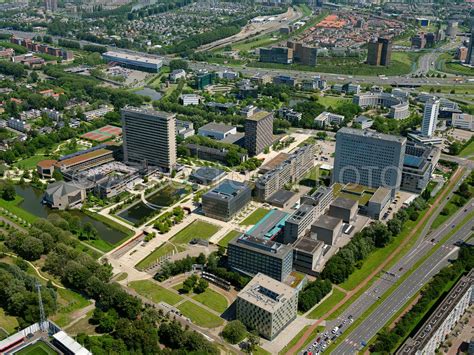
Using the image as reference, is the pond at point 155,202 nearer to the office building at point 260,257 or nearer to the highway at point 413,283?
the office building at point 260,257

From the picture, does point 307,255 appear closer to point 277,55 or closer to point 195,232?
point 195,232

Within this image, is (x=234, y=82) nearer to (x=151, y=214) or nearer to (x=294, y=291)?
(x=151, y=214)

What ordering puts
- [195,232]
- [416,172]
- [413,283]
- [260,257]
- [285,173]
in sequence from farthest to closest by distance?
[285,173]
[416,172]
[195,232]
[413,283]
[260,257]

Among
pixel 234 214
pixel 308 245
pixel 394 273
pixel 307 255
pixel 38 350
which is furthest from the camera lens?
pixel 234 214


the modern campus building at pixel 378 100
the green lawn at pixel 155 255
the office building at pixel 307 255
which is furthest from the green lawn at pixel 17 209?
the modern campus building at pixel 378 100

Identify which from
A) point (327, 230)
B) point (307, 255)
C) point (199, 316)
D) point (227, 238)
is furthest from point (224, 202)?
point (199, 316)

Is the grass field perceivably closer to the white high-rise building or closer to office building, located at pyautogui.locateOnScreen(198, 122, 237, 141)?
office building, located at pyautogui.locateOnScreen(198, 122, 237, 141)
